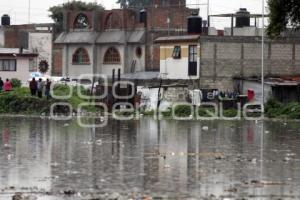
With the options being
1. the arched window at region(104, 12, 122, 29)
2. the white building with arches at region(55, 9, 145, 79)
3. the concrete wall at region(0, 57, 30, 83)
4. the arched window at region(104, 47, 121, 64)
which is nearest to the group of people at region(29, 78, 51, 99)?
the concrete wall at region(0, 57, 30, 83)

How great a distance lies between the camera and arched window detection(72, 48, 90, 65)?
92.7m

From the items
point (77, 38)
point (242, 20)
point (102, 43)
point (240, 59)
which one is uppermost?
point (242, 20)

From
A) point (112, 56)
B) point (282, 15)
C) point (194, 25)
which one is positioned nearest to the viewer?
point (282, 15)

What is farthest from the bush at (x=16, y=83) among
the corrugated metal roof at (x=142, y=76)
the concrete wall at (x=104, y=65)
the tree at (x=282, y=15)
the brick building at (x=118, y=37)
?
the tree at (x=282, y=15)

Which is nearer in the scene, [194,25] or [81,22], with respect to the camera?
[194,25]

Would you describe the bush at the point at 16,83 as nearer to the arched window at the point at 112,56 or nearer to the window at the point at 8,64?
the window at the point at 8,64

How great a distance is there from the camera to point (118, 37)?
291ft

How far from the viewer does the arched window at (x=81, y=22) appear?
9606cm

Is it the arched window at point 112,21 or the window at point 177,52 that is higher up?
the arched window at point 112,21

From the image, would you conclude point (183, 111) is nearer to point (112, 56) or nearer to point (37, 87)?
point (37, 87)

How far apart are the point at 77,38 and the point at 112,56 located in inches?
187

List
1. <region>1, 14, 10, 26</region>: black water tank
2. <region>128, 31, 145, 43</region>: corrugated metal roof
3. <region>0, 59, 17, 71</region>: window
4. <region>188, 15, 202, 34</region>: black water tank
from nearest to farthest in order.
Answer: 1. <region>0, 59, 17, 71</region>: window
2. <region>188, 15, 202, 34</region>: black water tank
3. <region>128, 31, 145, 43</region>: corrugated metal roof
4. <region>1, 14, 10, 26</region>: black water tank

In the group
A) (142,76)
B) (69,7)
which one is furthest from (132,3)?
(142,76)

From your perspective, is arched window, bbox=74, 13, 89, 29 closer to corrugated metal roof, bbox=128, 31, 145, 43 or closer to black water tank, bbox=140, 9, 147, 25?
black water tank, bbox=140, 9, 147, 25
